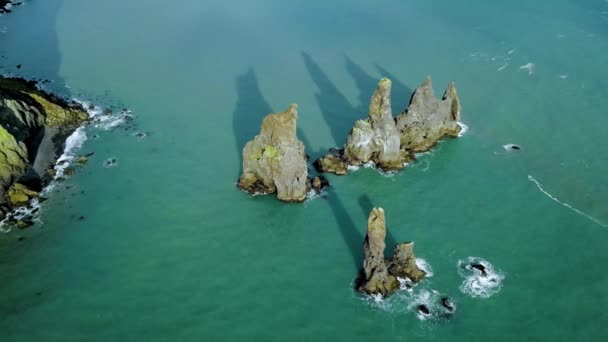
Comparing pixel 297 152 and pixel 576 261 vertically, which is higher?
pixel 297 152

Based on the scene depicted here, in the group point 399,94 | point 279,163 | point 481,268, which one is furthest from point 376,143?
point 481,268

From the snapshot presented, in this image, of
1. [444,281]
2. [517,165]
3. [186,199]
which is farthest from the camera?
[517,165]

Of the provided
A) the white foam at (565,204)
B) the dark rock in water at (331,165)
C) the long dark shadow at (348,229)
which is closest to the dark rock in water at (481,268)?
the long dark shadow at (348,229)

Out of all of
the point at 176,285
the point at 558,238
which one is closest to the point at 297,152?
the point at 176,285

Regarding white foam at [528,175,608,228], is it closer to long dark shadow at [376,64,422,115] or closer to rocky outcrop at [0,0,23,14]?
long dark shadow at [376,64,422,115]

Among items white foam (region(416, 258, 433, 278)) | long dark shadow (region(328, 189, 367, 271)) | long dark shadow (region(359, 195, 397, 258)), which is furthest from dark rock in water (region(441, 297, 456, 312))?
long dark shadow (region(328, 189, 367, 271))

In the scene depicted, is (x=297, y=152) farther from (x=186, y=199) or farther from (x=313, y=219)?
(x=186, y=199)
